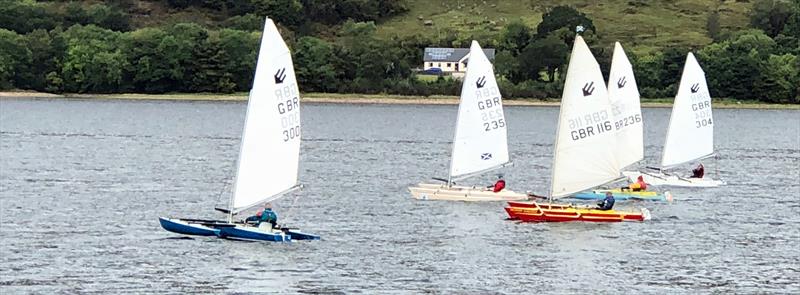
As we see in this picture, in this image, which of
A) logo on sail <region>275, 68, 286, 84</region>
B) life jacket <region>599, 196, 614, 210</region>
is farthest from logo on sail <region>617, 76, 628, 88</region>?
logo on sail <region>275, 68, 286, 84</region>

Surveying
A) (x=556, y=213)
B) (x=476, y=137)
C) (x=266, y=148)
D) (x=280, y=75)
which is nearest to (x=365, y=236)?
(x=266, y=148)

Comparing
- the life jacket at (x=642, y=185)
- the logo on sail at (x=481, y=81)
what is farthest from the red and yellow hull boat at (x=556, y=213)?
the life jacket at (x=642, y=185)

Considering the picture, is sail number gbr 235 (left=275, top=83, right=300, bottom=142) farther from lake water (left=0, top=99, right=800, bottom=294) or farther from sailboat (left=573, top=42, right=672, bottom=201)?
sailboat (left=573, top=42, right=672, bottom=201)

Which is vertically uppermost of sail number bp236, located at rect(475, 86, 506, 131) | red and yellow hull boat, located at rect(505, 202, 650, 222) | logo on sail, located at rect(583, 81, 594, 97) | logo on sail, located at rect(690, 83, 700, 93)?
logo on sail, located at rect(583, 81, 594, 97)

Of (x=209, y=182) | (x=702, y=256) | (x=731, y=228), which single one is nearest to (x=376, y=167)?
(x=209, y=182)

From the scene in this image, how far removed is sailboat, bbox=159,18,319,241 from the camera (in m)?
66.5

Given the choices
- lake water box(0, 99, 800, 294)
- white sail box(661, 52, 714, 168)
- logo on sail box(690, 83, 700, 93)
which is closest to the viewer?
lake water box(0, 99, 800, 294)

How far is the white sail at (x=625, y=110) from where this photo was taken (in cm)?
9612

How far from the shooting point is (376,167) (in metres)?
120

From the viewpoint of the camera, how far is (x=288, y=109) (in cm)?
6788

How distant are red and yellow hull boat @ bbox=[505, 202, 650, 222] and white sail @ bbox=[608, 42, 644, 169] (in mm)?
14257

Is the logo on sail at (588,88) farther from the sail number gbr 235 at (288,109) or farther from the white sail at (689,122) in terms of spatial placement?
the white sail at (689,122)

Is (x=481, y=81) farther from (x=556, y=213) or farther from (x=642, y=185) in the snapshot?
(x=642, y=185)

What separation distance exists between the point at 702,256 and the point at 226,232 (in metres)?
21.5
